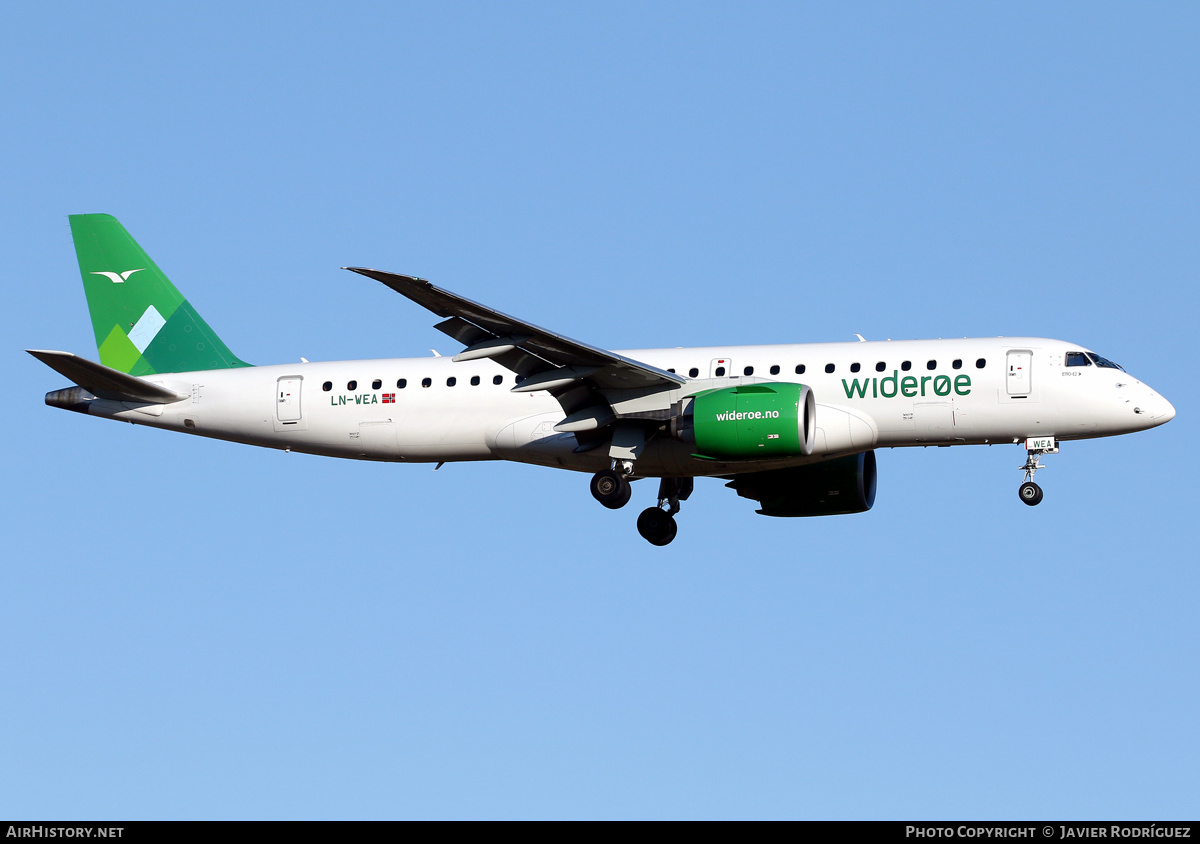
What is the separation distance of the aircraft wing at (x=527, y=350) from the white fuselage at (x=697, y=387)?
1.58 meters

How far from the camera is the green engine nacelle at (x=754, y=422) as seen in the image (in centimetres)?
3422

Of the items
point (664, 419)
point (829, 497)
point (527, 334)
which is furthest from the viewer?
point (829, 497)

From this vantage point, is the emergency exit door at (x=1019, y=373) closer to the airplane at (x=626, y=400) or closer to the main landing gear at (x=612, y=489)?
the airplane at (x=626, y=400)

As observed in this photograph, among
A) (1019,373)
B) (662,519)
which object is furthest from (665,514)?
(1019,373)

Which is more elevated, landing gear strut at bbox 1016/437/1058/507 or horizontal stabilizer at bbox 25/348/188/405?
horizontal stabilizer at bbox 25/348/188/405

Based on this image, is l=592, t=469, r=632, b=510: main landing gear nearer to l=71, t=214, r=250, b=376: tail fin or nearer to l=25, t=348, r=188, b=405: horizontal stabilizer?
l=71, t=214, r=250, b=376: tail fin

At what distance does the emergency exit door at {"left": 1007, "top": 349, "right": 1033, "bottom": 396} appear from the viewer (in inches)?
1389

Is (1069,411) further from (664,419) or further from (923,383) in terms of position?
(664,419)

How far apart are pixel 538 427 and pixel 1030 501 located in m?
11.4

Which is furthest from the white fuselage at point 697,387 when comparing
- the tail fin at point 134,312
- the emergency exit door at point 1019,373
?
the tail fin at point 134,312

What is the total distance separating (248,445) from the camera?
4034 cm

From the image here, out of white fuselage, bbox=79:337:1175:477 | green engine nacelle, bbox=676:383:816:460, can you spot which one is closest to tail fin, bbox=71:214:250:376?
white fuselage, bbox=79:337:1175:477

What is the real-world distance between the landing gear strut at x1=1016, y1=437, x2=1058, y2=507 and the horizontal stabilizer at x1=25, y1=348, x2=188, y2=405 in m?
20.5
